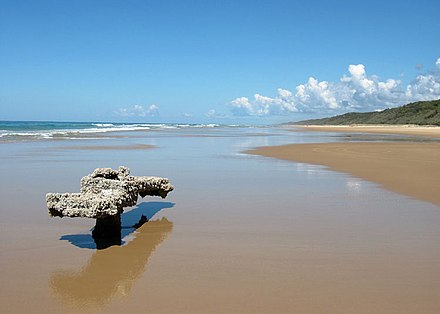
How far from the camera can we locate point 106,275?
468cm

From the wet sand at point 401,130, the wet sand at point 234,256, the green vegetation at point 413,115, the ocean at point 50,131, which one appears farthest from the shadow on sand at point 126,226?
the green vegetation at point 413,115

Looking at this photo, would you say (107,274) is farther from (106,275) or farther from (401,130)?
(401,130)

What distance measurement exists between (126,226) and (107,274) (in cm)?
219

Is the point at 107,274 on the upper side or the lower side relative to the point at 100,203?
lower

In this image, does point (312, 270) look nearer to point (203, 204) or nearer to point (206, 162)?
point (203, 204)

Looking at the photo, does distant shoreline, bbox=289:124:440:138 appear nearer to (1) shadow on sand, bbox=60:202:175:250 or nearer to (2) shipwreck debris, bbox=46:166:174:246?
(1) shadow on sand, bbox=60:202:175:250

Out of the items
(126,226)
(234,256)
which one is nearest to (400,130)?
(126,226)

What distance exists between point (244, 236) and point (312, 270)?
1.54 metres

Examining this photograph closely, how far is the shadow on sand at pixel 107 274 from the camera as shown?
4.14 meters

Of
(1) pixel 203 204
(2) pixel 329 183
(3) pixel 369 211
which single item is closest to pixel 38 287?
(1) pixel 203 204

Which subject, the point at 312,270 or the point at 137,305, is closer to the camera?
the point at 137,305

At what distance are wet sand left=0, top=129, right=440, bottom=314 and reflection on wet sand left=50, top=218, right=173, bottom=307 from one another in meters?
0.01

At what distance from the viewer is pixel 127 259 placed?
5215 millimetres

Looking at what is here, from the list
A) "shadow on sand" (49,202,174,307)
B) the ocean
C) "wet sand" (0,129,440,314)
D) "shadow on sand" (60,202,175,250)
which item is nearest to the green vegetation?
the ocean
